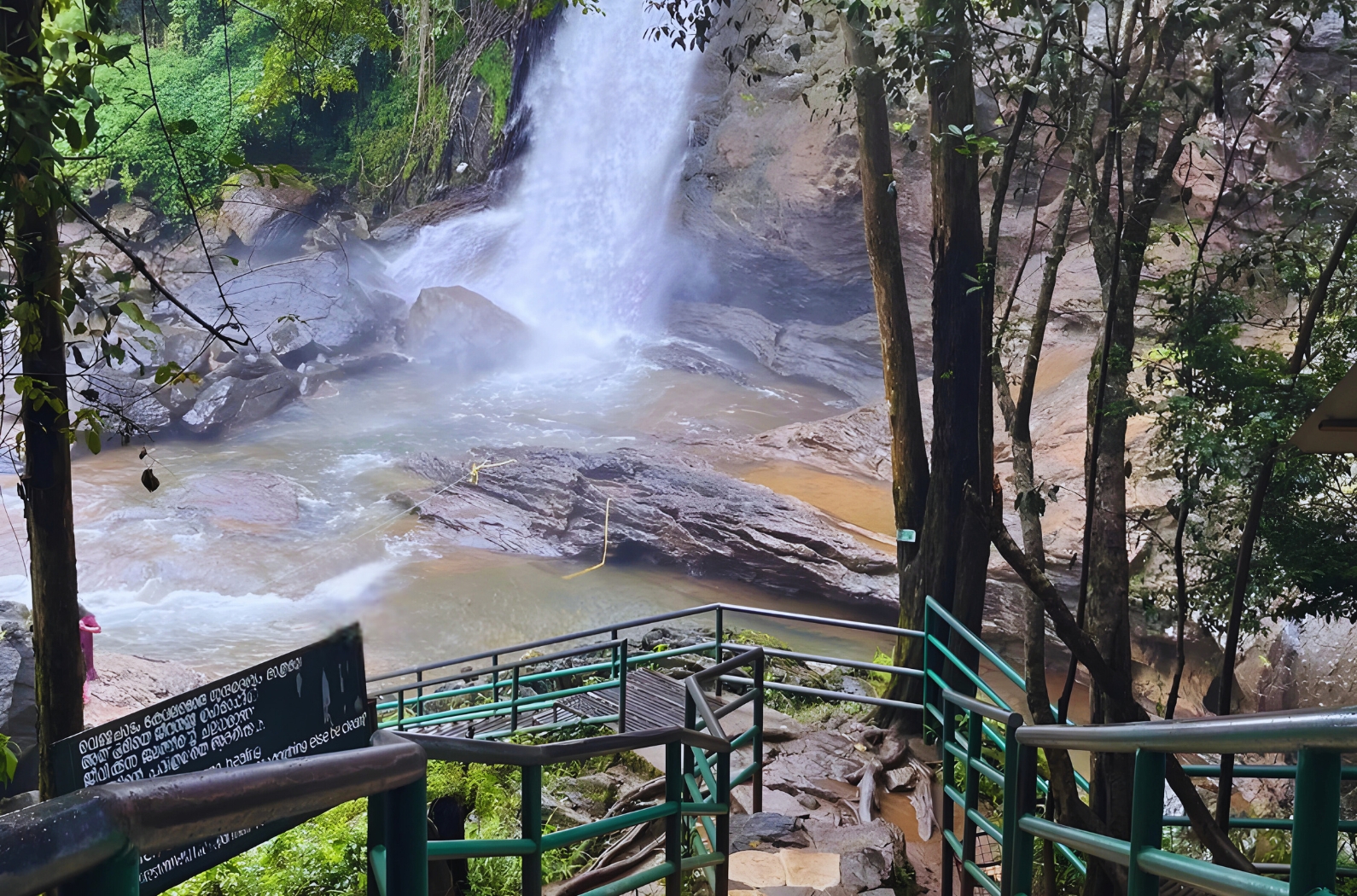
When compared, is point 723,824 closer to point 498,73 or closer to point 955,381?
point 955,381

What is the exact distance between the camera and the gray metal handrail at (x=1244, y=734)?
3.81 ft

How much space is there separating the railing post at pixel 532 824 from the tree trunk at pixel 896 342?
18.5 feet

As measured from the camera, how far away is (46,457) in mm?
3727

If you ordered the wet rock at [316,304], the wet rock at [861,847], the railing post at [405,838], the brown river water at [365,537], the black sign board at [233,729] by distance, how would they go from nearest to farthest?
1. the railing post at [405,838]
2. the black sign board at [233,729]
3. the wet rock at [861,847]
4. the brown river water at [365,537]
5. the wet rock at [316,304]

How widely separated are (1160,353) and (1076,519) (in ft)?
20.6

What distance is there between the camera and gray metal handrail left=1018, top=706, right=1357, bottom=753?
1161mm

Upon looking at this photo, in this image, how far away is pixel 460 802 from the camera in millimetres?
2873

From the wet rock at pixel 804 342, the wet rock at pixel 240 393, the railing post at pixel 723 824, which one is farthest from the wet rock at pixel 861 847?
the wet rock at pixel 240 393

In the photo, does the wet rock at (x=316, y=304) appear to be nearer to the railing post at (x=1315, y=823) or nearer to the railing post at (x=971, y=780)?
the railing post at (x=971, y=780)

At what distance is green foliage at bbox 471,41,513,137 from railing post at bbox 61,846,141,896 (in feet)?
86.2

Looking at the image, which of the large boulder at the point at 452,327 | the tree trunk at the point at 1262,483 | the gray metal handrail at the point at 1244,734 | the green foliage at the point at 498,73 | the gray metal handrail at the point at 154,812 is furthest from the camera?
the green foliage at the point at 498,73

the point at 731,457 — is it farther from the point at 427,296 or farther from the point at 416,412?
the point at 427,296


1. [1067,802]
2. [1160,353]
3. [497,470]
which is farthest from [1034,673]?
[497,470]

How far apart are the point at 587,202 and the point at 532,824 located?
2422 centimetres
